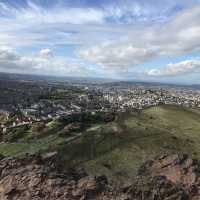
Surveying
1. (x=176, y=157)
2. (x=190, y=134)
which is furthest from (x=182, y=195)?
(x=190, y=134)

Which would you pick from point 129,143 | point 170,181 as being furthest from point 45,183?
point 129,143

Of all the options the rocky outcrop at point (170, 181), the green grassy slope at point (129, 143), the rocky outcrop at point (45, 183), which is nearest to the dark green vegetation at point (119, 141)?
the green grassy slope at point (129, 143)

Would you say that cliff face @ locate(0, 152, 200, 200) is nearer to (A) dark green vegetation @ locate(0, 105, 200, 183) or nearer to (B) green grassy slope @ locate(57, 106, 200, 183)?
(B) green grassy slope @ locate(57, 106, 200, 183)

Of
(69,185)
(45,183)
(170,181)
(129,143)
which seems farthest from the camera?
(129,143)

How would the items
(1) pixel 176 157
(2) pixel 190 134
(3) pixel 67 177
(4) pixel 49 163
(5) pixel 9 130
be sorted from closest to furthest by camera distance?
(3) pixel 67 177 → (4) pixel 49 163 → (1) pixel 176 157 → (2) pixel 190 134 → (5) pixel 9 130

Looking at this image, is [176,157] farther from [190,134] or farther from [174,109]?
[174,109]

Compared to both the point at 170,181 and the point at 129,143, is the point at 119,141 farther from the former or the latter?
the point at 170,181
